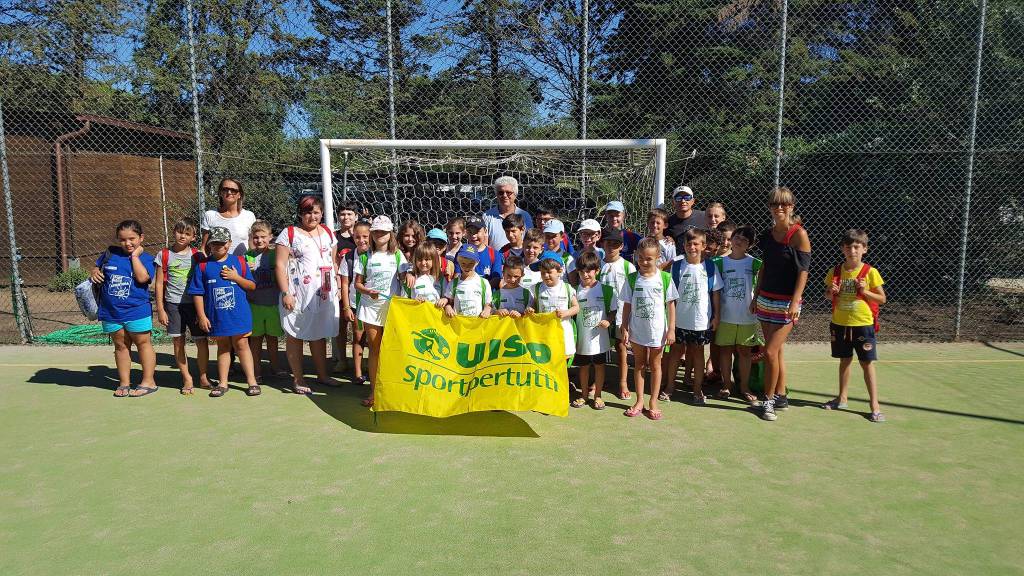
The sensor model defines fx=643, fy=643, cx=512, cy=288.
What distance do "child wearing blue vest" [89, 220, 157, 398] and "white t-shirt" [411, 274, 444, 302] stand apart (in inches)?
96.2

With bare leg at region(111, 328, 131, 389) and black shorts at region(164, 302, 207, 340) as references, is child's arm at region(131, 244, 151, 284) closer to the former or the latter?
black shorts at region(164, 302, 207, 340)

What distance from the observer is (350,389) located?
19.1ft

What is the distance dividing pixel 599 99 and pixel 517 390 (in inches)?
222

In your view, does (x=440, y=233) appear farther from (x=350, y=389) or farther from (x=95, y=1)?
(x=95, y=1)

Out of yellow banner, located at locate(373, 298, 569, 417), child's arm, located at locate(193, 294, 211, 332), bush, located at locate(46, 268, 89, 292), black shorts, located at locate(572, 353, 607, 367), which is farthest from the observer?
bush, located at locate(46, 268, 89, 292)

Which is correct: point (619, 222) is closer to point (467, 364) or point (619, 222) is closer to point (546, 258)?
point (546, 258)

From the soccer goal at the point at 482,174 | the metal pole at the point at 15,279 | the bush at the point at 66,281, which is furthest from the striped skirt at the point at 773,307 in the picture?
the bush at the point at 66,281

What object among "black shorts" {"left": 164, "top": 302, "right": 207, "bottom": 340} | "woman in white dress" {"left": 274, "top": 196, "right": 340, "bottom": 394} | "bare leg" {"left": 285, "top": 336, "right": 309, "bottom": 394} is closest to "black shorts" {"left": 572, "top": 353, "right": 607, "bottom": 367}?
"woman in white dress" {"left": 274, "top": 196, "right": 340, "bottom": 394}

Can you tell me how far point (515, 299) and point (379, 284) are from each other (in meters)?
1.13

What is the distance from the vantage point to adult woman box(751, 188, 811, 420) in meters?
4.87

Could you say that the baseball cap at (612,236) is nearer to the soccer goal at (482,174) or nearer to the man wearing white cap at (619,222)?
the man wearing white cap at (619,222)

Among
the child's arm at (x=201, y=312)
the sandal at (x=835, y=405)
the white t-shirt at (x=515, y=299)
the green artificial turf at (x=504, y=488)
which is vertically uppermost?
the white t-shirt at (x=515, y=299)

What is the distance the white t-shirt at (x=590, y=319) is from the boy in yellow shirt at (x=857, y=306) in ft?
6.00

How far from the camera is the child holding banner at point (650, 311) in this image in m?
5.00
